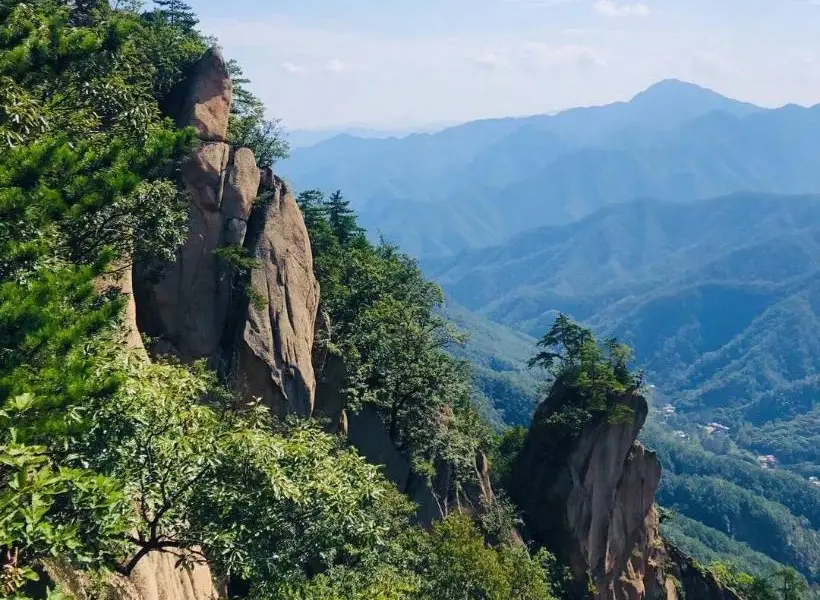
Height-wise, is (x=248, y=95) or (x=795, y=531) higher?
(x=248, y=95)

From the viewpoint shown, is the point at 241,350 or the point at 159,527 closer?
the point at 159,527

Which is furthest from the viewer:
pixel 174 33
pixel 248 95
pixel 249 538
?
pixel 248 95

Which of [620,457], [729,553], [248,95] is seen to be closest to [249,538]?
[248,95]

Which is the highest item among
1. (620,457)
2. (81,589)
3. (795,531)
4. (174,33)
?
(174,33)

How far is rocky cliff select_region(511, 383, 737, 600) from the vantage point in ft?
139

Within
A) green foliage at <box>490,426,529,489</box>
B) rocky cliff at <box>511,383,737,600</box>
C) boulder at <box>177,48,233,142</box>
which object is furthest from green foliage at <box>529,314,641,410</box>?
boulder at <box>177,48,233,142</box>

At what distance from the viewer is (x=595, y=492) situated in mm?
44031

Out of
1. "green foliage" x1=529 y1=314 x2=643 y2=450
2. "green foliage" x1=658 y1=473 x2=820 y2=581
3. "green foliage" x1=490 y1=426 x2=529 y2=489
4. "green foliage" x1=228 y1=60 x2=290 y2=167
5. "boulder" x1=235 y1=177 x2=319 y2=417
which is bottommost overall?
"green foliage" x1=658 y1=473 x2=820 y2=581

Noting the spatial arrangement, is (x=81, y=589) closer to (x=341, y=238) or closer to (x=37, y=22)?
(x=37, y=22)

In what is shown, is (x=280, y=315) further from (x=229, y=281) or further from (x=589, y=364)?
(x=589, y=364)

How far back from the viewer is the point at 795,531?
601 ft

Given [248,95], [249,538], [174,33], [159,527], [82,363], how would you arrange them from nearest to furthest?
[82,363] < [249,538] < [159,527] < [174,33] < [248,95]

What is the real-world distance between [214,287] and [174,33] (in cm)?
1524

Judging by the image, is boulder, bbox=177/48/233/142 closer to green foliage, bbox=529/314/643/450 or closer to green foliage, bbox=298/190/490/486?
green foliage, bbox=298/190/490/486
